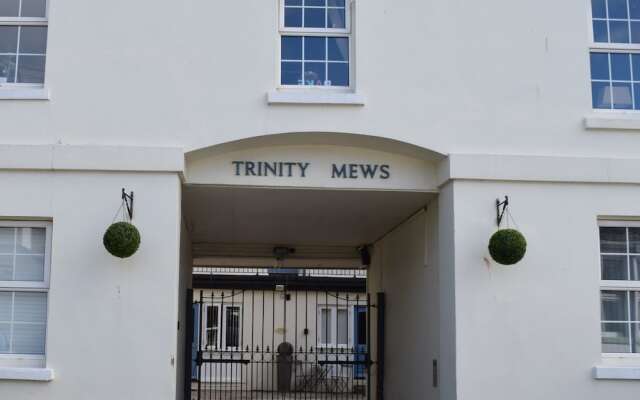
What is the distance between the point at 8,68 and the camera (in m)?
9.76

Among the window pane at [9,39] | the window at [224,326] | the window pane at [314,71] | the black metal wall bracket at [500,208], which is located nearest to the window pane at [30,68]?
the window pane at [9,39]

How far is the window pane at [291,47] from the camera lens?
32.8ft

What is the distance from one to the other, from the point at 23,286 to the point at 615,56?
702 centimetres

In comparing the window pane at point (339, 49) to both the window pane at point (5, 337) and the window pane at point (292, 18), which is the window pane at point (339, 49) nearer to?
the window pane at point (292, 18)

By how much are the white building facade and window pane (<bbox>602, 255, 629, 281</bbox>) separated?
0.02 m

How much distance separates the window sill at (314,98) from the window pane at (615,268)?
3217 millimetres

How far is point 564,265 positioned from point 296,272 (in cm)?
1770

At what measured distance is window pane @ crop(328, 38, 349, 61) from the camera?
10023mm

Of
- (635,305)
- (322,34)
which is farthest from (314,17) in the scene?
(635,305)

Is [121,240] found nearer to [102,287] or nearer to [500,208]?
[102,287]

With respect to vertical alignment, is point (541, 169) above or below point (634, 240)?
above

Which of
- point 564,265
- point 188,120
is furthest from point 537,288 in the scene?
point 188,120

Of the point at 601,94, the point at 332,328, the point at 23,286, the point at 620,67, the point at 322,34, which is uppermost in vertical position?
the point at 322,34

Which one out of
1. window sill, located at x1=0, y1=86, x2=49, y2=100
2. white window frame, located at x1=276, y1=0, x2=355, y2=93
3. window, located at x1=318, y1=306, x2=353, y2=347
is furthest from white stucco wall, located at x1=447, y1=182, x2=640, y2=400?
window, located at x1=318, y1=306, x2=353, y2=347
